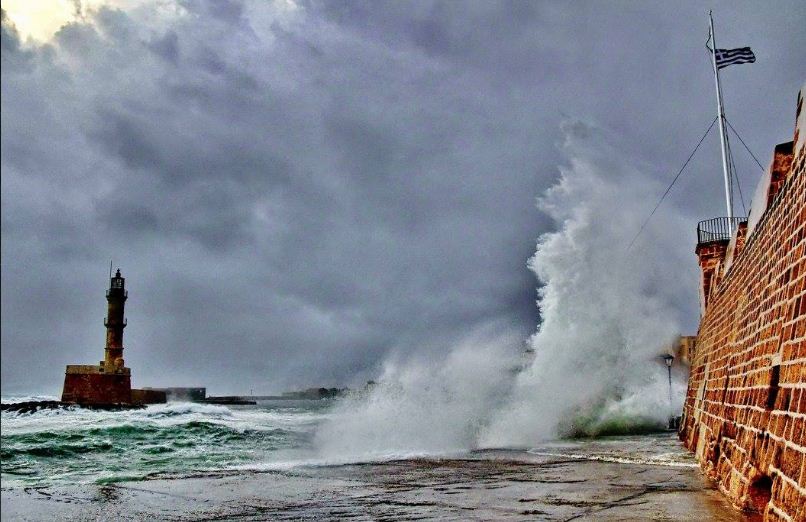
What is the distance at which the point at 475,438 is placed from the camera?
51.6ft

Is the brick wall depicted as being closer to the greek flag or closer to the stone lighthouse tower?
the stone lighthouse tower

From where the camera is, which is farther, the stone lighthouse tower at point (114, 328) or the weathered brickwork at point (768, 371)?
the stone lighthouse tower at point (114, 328)

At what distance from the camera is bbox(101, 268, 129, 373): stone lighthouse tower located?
4306 centimetres

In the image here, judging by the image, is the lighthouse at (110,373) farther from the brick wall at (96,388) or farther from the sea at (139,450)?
the sea at (139,450)

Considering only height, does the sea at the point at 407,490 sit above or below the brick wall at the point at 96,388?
above

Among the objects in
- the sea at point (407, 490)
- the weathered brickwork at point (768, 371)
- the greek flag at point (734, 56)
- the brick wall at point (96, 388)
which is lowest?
the brick wall at point (96, 388)

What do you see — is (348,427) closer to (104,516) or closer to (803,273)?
(104,516)

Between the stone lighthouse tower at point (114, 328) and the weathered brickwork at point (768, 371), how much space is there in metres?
42.0

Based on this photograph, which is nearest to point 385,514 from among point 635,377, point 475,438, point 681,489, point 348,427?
point 681,489

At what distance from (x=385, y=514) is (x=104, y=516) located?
229cm

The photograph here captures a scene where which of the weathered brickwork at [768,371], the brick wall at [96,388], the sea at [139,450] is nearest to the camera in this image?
the weathered brickwork at [768,371]

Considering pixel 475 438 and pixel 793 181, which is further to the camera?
pixel 475 438

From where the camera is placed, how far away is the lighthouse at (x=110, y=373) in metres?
43.0

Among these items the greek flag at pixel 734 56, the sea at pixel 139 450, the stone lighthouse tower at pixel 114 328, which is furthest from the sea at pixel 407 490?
the stone lighthouse tower at pixel 114 328
